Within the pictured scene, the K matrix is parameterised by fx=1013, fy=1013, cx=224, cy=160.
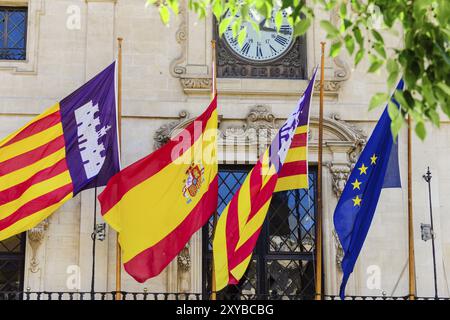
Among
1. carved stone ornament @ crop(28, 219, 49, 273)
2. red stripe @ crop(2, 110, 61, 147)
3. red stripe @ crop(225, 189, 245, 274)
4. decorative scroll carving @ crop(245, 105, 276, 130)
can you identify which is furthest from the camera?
decorative scroll carving @ crop(245, 105, 276, 130)

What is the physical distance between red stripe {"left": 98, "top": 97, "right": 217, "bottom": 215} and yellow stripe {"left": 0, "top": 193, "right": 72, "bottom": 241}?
65 cm

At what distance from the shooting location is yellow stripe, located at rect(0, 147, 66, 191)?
1584cm

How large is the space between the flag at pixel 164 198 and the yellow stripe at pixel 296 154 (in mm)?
1157

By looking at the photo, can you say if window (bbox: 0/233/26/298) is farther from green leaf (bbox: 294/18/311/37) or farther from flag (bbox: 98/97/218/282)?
green leaf (bbox: 294/18/311/37)

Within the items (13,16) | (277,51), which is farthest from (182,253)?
(13,16)

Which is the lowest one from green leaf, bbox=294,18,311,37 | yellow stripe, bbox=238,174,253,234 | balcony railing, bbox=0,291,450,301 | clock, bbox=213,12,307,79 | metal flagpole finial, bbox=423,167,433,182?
balcony railing, bbox=0,291,450,301

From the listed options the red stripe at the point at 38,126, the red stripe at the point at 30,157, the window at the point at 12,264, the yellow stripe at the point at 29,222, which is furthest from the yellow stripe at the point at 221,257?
the window at the point at 12,264

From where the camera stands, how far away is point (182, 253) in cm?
1698

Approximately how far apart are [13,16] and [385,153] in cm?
738

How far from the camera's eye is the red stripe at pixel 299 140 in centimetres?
1570

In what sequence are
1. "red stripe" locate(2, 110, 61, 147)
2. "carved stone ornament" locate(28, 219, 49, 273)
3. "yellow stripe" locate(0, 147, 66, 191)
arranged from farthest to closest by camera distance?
"carved stone ornament" locate(28, 219, 49, 273)
"red stripe" locate(2, 110, 61, 147)
"yellow stripe" locate(0, 147, 66, 191)

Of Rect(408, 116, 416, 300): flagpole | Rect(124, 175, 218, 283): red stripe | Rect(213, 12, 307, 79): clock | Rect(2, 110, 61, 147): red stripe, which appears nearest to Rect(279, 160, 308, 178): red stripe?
Rect(124, 175, 218, 283): red stripe

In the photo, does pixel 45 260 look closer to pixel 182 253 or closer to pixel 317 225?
pixel 182 253

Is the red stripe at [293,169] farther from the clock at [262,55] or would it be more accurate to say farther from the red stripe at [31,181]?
the red stripe at [31,181]
